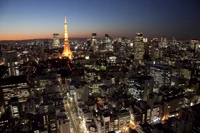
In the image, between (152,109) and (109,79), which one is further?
(109,79)

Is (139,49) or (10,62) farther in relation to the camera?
(139,49)

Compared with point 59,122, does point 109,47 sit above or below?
above

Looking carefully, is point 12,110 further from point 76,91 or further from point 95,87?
point 95,87

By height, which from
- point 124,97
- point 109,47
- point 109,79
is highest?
point 109,47

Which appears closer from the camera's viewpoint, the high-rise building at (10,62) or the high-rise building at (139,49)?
the high-rise building at (10,62)

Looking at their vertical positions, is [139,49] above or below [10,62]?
above

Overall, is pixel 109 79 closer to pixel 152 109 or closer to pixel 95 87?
pixel 95 87

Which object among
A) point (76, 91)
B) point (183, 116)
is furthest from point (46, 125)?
A: point (183, 116)

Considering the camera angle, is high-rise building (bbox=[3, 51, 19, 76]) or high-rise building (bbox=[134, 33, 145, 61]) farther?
high-rise building (bbox=[134, 33, 145, 61])

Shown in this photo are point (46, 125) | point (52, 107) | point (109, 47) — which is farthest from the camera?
point (109, 47)

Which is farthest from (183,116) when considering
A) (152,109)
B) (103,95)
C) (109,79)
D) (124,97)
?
(109,79)

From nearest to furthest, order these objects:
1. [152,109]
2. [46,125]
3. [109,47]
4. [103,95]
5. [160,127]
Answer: [160,127] → [46,125] → [152,109] → [103,95] → [109,47]
